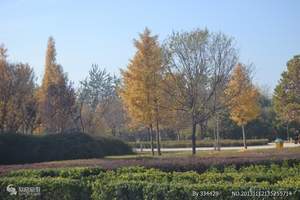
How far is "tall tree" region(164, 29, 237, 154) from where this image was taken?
29.0 meters

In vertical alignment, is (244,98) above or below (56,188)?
above

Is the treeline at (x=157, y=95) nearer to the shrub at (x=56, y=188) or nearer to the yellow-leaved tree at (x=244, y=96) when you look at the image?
the yellow-leaved tree at (x=244, y=96)

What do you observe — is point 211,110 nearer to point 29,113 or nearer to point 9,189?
point 29,113

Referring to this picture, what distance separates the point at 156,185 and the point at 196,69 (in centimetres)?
2090

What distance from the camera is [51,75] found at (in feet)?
129

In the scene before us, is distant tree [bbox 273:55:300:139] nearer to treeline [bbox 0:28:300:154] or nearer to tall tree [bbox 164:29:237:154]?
treeline [bbox 0:28:300:154]

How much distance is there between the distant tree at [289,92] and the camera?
4319cm

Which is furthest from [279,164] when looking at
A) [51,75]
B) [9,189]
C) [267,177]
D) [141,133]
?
[141,133]

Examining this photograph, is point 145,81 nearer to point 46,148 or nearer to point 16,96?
point 46,148

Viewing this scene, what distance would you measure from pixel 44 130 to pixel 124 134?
21.9 meters

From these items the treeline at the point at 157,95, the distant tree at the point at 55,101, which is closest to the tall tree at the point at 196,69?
the treeline at the point at 157,95

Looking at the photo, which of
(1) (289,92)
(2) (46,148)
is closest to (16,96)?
(2) (46,148)

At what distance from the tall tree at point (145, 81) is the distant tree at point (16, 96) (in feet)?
33.2

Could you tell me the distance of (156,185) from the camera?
28.7ft
